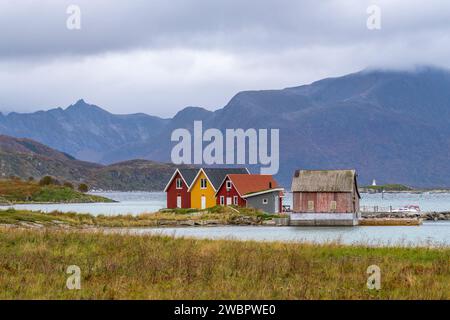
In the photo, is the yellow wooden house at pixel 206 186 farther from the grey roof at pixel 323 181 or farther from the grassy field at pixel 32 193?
the grassy field at pixel 32 193

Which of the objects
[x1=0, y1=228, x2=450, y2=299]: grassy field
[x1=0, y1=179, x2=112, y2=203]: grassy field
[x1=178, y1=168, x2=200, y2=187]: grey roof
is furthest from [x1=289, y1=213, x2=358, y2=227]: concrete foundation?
[x1=0, y1=179, x2=112, y2=203]: grassy field

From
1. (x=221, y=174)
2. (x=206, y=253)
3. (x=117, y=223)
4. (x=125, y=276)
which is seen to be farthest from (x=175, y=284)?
(x=221, y=174)

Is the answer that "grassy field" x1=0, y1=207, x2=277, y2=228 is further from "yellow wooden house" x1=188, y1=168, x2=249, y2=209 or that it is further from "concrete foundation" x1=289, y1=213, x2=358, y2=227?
"yellow wooden house" x1=188, y1=168, x2=249, y2=209

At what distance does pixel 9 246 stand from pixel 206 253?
762 cm

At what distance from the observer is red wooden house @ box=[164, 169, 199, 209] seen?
339 ft

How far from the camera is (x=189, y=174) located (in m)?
105

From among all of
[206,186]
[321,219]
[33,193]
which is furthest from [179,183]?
[33,193]

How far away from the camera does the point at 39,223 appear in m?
52.9

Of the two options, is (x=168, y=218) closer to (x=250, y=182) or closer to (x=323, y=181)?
(x=250, y=182)

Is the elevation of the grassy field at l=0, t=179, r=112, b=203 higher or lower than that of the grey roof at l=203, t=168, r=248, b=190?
lower

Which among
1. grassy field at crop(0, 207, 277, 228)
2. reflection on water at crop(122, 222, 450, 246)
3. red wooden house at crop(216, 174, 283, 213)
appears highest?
red wooden house at crop(216, 174, 283, 213)

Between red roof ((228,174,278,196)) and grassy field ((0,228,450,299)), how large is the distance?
6787cm

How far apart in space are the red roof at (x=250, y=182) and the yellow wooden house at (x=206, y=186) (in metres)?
2.71

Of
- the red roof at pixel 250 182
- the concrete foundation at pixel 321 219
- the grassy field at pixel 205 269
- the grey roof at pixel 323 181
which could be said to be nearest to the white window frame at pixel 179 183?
Result: the red roof at pixel 250 182
